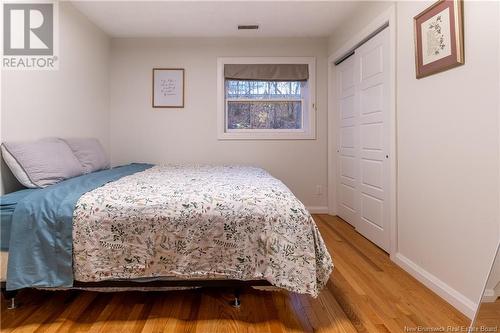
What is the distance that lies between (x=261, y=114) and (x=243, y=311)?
2.74 metres

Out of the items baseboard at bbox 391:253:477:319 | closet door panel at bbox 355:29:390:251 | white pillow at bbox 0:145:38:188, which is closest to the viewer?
baseboard at bbox 391:253:477:319

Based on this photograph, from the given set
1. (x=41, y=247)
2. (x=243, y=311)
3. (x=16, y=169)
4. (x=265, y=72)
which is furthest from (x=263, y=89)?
(x=41, y=247)

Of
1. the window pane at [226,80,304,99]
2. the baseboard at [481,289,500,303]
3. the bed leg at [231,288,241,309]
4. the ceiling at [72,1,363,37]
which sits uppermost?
the ceiling at [72,1,363,37]

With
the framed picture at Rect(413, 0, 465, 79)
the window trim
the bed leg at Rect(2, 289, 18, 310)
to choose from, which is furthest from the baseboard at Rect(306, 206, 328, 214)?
the bed leg at Rect(2, 289, 18, 310)

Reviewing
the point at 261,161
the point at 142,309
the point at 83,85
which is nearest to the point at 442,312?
the point at 142,309

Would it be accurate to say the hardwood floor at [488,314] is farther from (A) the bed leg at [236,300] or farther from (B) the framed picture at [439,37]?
(B) the framed picture at [439,37]

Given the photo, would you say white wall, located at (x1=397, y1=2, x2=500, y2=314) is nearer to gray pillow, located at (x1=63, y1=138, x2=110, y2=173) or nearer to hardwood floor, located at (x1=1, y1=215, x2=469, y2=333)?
hardwood floor, located at (x1=1, y1=215, x2=469, y2=333)

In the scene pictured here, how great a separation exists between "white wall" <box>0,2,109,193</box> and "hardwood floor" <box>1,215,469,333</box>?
1.03 meters

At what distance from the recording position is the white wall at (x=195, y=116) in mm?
3668

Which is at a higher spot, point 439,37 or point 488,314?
point 439,37

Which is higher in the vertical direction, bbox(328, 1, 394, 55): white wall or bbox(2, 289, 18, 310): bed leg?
bbox(328, 1, 394, 55): white wall

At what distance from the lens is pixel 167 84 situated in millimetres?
3676

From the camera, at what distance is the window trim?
3.69 metres

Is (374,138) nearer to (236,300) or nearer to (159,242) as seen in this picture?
(236,300)
